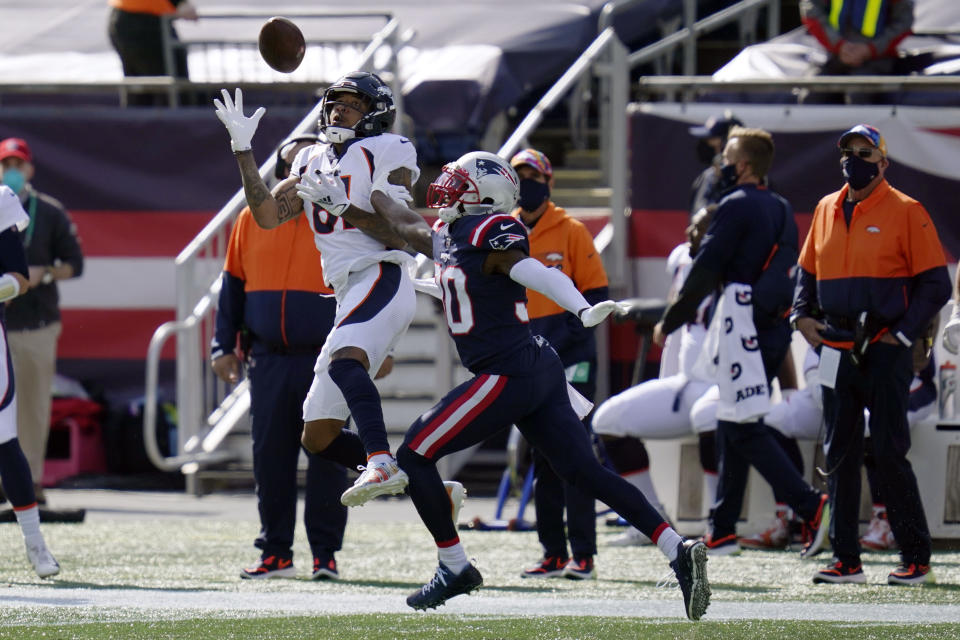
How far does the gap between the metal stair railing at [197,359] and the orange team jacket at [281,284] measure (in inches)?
138

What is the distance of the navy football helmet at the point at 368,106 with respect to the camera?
22.2ft

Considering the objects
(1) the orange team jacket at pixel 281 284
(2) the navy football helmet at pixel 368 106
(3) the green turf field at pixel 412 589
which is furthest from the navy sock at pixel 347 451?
(2) the navy football helmet at pixel 368 106

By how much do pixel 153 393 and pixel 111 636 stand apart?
229 inches

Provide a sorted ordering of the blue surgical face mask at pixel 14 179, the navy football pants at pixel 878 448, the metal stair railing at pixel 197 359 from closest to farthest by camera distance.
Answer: the navy football pants at pixel 878 448, the blue surgical face mask at pixel 14 179, the metal stair railing at pixel 197 359

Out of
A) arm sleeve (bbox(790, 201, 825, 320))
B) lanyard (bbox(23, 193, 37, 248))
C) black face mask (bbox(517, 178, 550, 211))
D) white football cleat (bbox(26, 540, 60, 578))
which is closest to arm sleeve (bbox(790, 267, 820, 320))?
arm sleeve (bbox(790, 201, 825, 320))

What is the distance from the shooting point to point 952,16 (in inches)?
520

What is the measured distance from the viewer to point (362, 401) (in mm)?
6336

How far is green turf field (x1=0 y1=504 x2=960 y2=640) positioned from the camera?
575cm

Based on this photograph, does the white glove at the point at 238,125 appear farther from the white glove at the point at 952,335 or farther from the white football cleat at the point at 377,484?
the white glove at the point at 952,335

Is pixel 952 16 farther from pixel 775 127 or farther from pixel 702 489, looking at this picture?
pixel 702 489

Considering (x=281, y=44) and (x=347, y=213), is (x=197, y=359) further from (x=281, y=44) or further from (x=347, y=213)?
(x=347, y=213)

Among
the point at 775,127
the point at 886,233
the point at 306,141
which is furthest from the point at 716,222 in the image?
the point at 775,127

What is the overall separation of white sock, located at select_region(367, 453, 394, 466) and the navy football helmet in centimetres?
134

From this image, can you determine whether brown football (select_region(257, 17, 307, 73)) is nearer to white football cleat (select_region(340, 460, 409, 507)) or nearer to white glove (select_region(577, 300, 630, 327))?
white football cleat (select_region(340, 460, 409, 507))
